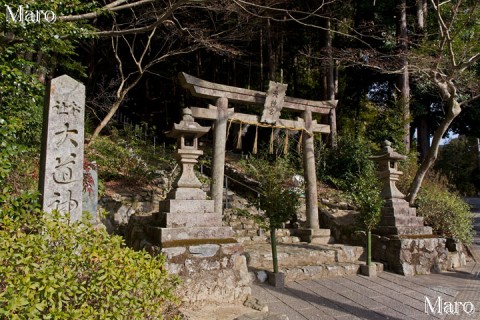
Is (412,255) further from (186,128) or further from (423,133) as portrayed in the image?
(423,133)

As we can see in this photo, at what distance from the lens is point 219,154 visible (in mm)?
7348

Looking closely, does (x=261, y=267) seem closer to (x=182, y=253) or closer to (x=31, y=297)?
(x=182, y=253)

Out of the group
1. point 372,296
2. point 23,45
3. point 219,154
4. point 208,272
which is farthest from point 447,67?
point 23,45

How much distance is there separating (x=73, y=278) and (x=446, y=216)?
8.41 metres

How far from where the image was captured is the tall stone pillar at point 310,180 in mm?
8305

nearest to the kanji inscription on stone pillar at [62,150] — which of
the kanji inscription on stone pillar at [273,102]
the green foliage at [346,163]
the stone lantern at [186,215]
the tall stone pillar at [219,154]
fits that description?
the stone lantern at [186,215]

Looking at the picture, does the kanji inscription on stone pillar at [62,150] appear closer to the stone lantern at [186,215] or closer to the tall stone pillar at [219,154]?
the stone lantern at [186,215]

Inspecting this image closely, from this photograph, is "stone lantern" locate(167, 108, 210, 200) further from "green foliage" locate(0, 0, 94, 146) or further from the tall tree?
the tall tree

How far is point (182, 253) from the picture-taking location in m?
4.51

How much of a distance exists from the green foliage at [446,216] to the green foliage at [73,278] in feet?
24.6

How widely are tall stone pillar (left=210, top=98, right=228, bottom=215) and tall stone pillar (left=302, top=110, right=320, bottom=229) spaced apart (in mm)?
2310

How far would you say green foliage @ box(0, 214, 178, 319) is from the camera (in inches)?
85.2

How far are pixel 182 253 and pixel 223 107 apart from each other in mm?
3921

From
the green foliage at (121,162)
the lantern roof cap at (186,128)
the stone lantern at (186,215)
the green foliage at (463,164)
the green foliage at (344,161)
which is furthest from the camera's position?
the green foliage at (463,164)
